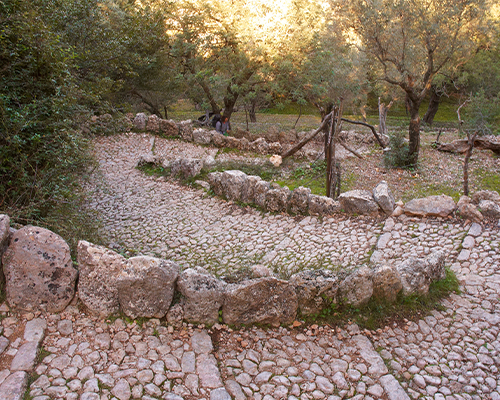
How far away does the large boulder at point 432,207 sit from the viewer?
786 cm

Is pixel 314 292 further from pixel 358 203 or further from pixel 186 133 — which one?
pixel 186 133

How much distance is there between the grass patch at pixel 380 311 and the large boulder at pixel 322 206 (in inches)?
133

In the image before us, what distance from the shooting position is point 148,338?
449 cm

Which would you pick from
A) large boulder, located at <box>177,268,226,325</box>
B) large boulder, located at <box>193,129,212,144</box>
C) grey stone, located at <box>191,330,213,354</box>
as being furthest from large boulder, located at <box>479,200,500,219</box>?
large boulder, located at <box>193,129,212,144</box>

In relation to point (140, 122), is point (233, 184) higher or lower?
lower

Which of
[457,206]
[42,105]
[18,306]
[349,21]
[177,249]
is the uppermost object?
[349,21]

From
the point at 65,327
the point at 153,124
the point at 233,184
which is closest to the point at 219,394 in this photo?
the point at 65,327

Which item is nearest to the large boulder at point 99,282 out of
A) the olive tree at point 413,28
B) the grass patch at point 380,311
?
the grass patch at point 380,311

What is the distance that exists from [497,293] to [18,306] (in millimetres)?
6671

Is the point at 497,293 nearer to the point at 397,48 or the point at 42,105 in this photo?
the point at 42,105

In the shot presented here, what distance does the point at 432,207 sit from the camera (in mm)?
7934

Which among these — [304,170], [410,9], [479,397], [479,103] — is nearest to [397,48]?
[410,9]

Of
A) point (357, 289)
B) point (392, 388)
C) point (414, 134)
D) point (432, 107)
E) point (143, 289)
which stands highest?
point (432, 107)

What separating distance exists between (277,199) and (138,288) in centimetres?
524
